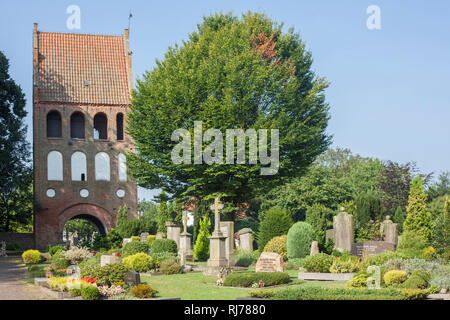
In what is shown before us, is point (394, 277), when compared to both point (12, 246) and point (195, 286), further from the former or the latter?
point (12, 246)

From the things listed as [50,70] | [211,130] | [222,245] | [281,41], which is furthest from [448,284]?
[50,70]

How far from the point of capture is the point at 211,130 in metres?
33.7

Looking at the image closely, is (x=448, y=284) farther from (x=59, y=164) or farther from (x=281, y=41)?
(x=59, y=164)

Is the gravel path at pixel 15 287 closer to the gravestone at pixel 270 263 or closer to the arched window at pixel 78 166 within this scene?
the gravestone at pixel 270 263

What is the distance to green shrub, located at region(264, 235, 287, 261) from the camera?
32.0 m

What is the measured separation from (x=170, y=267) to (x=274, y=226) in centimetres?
1092

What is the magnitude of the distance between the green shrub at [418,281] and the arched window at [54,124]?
3613 cm

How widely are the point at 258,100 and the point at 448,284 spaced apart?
63.8 ft

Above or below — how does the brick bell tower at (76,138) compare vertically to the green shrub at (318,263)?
above

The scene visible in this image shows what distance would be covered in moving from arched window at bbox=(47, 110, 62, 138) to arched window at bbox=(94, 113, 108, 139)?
3088 millimetres

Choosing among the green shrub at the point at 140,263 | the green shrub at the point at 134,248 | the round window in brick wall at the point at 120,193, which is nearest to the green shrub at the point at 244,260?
the green shrub at the point at 134,248

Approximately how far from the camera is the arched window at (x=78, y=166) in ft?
159

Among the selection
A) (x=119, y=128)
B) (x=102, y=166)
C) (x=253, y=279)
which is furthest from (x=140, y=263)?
(x=119, y=128)

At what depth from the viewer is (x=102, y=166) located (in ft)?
161
